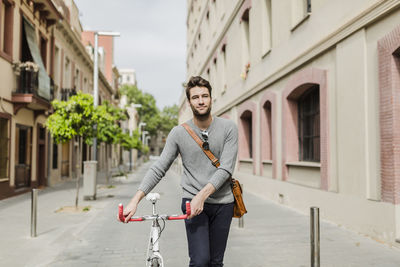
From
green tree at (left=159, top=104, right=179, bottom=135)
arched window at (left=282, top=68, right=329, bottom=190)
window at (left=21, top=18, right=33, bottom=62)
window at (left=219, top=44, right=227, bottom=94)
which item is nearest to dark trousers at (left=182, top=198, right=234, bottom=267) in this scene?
arched window at (left=282, top=68, right=329, bottom=190)

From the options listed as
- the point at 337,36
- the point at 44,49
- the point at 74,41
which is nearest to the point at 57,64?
the point at 44,49

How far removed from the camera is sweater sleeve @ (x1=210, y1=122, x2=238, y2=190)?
2578 millimetres

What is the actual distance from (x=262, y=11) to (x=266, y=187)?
19.4 feet

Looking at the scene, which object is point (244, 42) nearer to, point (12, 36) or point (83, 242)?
point (12, 36)

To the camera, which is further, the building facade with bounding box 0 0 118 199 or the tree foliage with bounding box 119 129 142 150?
the tree foliage with bounding box 119 129 142 150

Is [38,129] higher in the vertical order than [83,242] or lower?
higher

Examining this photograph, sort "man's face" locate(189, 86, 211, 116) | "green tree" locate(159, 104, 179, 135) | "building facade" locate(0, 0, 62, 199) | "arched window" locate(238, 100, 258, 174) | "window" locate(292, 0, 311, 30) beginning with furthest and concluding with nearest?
"green tree" locate(159, 104, 179, 135) < "arched window" locate(238, 100, 258, 174) < "building facade" locate(0, 0, 62, 199) < "window" locate(292, 0, 311, 30) < "man's face" locate(189, 86, 211, 116)

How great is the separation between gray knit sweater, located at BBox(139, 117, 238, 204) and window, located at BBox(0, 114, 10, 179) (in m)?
11.6

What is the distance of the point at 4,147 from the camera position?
12.8 meters

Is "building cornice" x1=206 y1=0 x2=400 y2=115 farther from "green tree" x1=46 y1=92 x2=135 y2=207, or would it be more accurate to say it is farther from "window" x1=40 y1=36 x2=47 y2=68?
"window" x1=40 y1=36 x2=47 y2=68

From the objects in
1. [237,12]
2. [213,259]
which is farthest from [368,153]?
[237,12]

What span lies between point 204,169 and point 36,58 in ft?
45.1

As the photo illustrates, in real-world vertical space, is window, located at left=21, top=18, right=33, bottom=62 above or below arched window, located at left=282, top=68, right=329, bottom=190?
above

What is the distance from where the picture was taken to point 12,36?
13203 millimetres
